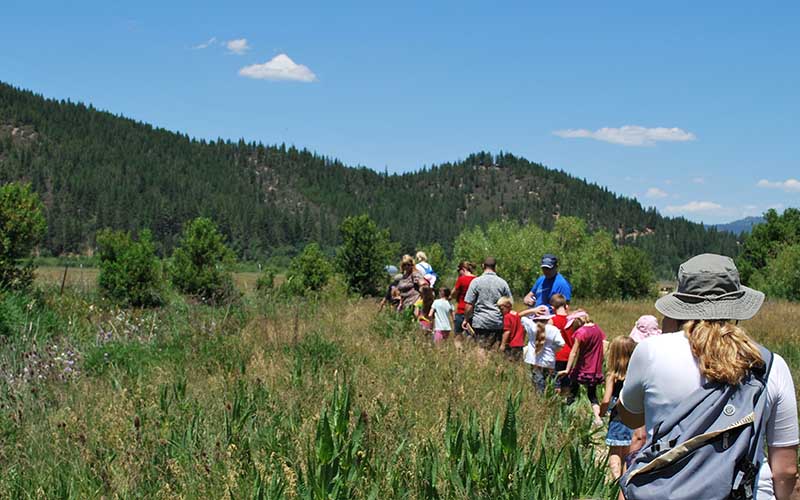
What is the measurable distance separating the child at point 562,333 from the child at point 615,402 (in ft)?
6.74

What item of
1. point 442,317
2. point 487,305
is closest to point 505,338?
point 487,305

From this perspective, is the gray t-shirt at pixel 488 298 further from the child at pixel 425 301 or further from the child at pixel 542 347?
the child at pixel 425 301

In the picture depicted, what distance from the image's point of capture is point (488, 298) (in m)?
8.31

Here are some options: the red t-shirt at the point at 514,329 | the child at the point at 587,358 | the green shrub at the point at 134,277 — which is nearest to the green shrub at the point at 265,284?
the green shrub at the point at 134,277

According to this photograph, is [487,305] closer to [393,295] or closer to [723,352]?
[393,295]


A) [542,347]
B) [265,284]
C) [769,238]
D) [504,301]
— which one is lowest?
[265,284]

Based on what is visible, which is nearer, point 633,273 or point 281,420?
point 281,420

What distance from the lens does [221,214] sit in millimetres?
147875

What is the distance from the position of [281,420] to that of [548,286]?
15.9 ft

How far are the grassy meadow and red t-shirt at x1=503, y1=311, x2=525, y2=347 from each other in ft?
4.51

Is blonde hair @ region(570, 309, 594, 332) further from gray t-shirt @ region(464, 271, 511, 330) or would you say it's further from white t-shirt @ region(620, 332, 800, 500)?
white t-shirt @ region(620, 332, 800, 500)

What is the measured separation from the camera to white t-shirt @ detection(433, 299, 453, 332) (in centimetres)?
908

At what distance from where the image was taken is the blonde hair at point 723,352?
2.13 meters

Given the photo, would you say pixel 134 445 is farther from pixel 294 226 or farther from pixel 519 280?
pixel 294 226
